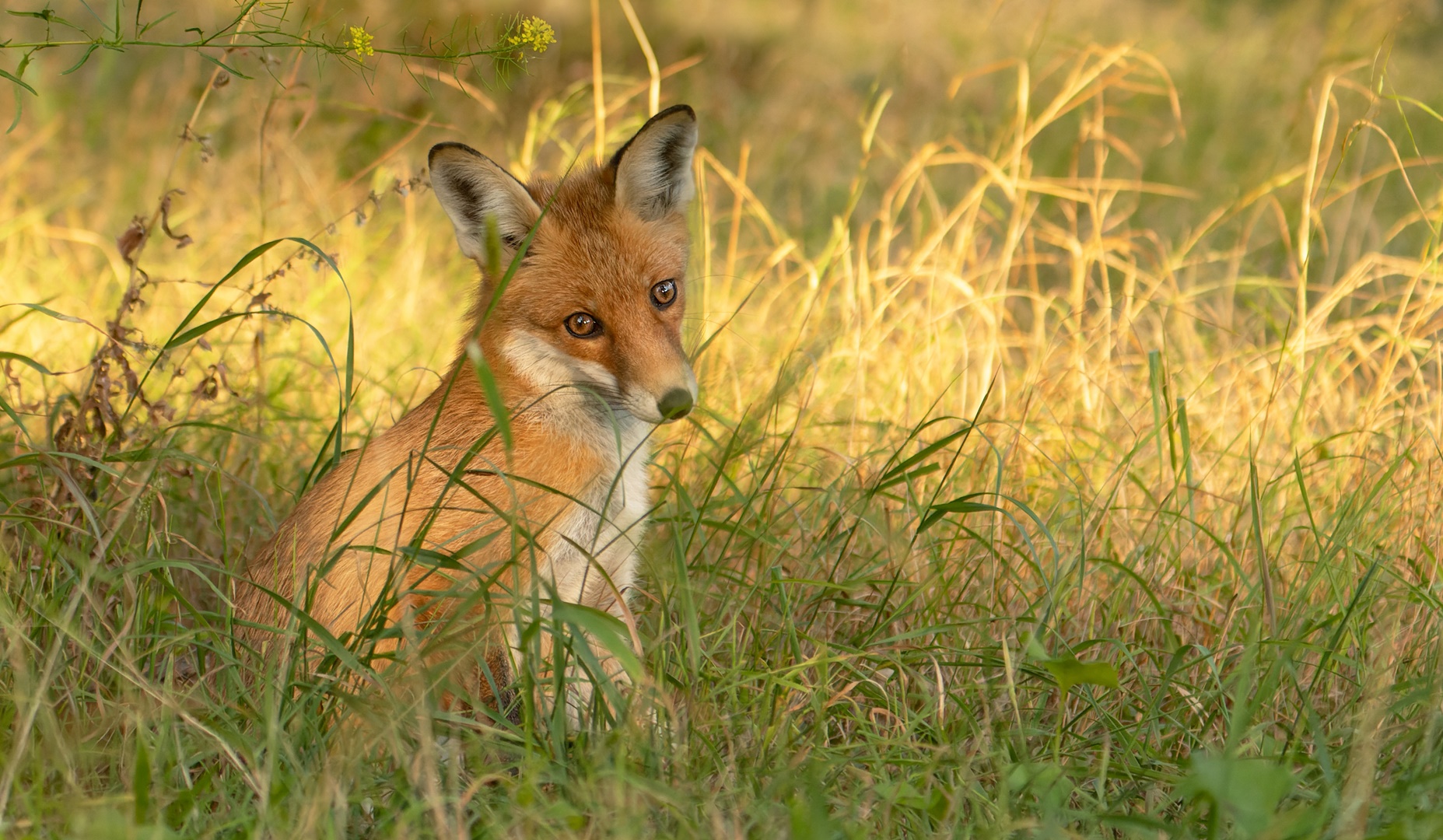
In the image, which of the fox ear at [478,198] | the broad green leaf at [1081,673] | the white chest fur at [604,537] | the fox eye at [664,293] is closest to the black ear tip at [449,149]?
the fox ear at [478,198]

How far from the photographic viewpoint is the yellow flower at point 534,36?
2938 millimetres

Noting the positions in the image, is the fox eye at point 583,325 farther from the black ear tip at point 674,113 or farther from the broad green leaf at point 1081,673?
the broad green leaf at point 1081,673

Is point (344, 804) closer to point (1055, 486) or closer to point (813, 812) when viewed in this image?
point (813, 812)

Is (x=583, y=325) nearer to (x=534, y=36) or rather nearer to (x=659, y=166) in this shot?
(x=659, y=166)

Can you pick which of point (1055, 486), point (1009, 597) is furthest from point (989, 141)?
point (1009, 597)

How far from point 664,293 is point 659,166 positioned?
429mm

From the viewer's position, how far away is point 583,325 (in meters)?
3.51

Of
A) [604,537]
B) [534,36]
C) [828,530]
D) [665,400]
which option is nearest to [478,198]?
[534,36]

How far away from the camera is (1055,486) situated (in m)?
4.45

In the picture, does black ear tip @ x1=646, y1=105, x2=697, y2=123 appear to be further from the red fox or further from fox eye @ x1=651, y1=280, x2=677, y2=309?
fox eye @ x1=651, y1=280, x2=677, y2=309

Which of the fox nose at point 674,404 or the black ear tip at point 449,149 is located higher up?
the black ear tip at point 449,149

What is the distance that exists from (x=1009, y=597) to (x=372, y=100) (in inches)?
268

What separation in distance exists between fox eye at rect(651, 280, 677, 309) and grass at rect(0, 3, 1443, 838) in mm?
331

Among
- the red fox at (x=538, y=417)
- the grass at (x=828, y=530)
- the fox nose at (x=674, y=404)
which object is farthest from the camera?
the fox nose at (x=674, y=404)
